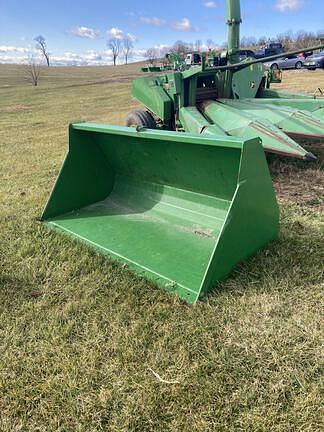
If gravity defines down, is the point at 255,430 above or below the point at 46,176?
below

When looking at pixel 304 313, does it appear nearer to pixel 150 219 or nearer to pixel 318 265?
pixel 318 265

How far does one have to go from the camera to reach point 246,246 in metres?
2.44

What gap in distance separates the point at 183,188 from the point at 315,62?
71.4ft

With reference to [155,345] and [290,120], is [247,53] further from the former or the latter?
[155,345]

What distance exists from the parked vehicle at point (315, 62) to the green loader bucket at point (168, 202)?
21.4 meters

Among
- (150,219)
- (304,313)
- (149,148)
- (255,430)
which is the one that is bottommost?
(255,430)

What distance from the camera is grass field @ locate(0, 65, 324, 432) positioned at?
1554 millimetres

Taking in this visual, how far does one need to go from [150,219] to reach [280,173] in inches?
74.9

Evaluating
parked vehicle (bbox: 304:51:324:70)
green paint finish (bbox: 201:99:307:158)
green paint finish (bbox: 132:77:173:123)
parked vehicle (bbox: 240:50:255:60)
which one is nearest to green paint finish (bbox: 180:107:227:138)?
green paint finish (bbox: 201:99:307:158)

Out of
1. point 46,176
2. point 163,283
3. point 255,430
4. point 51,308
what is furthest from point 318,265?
point 46,176

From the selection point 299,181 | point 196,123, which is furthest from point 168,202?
point 299,181

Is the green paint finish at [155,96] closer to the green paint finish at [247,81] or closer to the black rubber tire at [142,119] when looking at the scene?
the black rubber tire at [142,119]

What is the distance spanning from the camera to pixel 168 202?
324 centimetres

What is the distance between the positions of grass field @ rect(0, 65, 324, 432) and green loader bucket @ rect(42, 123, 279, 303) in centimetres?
14
